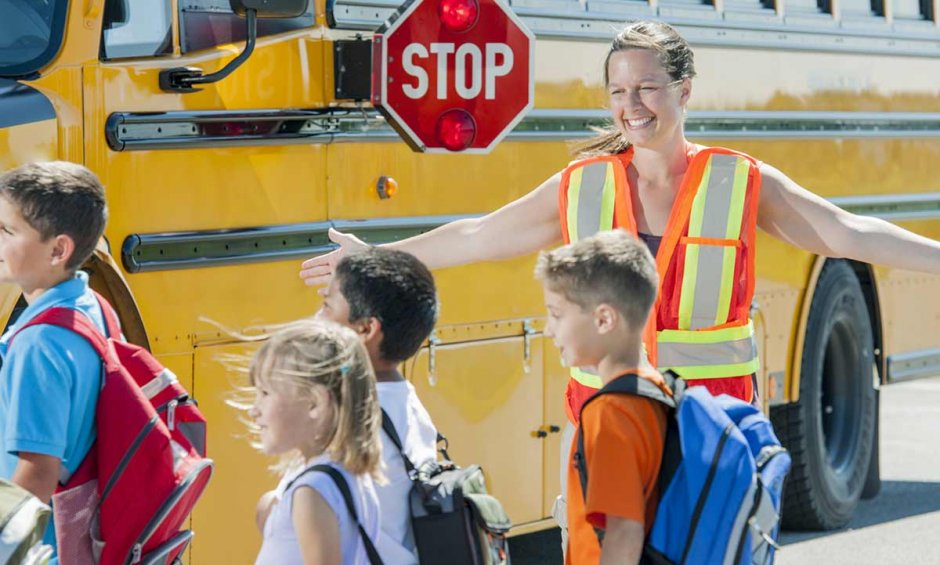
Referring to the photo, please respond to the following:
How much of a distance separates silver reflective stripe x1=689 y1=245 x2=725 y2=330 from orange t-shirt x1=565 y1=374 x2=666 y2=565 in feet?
2.51

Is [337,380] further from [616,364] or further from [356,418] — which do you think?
[616,364]

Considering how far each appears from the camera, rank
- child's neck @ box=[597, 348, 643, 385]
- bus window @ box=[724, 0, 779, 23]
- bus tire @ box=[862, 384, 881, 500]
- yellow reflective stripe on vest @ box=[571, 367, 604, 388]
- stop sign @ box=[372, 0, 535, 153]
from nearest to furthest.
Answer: child's neck @ box=[597, 348, 643, 385] → yellow reflective stripe on vest @ box=[571, 367, 604, 388] → stop sign @ box=[372, 0, 535, 153] → bus window @ box=[724, 0, 779, 23] → bus tire @ box=[862, 384, 881, 500]

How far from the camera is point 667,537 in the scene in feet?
10.1

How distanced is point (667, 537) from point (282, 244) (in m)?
2.26

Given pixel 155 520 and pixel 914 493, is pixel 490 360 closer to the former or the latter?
pixel 155 520

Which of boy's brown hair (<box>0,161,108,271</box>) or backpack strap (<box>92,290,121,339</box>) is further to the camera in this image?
backpack strap (<box>92,290,121,339</box>)

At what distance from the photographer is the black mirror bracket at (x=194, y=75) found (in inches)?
183

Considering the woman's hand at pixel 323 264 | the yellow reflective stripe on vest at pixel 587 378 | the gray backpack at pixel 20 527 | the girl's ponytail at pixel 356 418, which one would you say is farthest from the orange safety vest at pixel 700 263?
the gray backpack at pixel 20 527

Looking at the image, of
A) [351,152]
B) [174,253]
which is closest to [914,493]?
[351,152]

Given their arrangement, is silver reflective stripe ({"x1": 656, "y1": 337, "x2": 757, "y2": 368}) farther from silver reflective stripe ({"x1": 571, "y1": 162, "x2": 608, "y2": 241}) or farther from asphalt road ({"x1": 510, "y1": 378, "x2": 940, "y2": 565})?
asphalt road ({"x1": 510, "y1": 378, "x2": 940, "y2": 565})

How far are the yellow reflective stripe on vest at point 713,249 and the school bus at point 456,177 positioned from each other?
1290 millimetres

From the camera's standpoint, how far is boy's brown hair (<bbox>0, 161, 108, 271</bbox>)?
129 inches

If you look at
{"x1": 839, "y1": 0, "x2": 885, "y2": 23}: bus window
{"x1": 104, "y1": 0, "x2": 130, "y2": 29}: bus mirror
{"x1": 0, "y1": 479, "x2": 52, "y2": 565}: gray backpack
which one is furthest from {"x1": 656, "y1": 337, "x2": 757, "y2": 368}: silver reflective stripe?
{"x1": 839, "y1": 0, "x2": 885, "y2": 23}: bus window

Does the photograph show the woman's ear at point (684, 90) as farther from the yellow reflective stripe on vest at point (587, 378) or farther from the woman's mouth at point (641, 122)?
the yellow reflective stripe on vest at point (587, 378)
